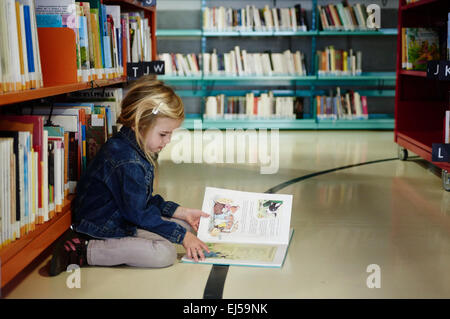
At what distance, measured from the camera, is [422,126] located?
15.0ft

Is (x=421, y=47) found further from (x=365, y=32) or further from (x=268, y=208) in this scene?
(x=268, y=208)

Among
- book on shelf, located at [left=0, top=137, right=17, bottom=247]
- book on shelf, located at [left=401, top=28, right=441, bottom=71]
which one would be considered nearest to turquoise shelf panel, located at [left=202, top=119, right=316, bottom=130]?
book on shelf, located at [left=401, top=28, right=441, bottom=71]

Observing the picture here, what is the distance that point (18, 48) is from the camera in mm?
1793

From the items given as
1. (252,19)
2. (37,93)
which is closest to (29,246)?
(37,93)

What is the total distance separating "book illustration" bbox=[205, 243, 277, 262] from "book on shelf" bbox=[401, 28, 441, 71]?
2.59 meters

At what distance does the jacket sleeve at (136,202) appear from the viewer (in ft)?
6.26

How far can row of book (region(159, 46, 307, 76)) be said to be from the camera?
6.24 meters

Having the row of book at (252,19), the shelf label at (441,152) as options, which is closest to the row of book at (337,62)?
the row of book at (252,19)

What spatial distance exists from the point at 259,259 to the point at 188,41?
4.99 meters

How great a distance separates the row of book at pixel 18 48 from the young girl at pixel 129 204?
341mm

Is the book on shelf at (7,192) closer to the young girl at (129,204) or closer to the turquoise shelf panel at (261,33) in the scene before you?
the young girl at (129,204)

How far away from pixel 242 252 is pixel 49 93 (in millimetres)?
852

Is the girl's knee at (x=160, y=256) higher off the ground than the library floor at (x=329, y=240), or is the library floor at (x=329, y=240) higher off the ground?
the girl's knee at (x=160, y=256)
